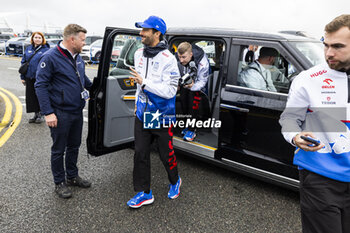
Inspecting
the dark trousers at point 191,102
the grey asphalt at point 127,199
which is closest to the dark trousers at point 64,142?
the grey asphalt at point 127,199

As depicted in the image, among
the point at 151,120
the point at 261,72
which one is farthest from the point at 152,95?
the point at 261,72

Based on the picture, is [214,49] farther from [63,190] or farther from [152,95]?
[63,190]

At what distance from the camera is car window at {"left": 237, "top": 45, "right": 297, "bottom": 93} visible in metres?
3.00

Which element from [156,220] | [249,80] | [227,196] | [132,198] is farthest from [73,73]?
[227,196]

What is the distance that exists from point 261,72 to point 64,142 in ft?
7.46

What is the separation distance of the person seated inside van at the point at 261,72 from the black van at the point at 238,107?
0.05 metres

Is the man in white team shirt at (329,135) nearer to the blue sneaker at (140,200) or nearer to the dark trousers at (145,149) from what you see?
the dark trousers at (145,149)

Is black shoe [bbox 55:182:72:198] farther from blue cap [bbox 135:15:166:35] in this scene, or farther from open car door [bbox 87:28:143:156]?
blue cap [bbox 135:15:166:35]

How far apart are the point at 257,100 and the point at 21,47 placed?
21.3 m

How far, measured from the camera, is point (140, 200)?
9.16 ft

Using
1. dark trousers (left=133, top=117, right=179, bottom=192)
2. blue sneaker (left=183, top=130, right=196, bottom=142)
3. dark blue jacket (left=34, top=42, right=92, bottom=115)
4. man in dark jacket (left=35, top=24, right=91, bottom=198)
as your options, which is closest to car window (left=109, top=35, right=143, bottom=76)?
man in dark jacket (left=35, top=24, right=91, bottom=198)

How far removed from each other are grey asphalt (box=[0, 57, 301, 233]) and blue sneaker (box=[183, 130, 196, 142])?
13.2 inches

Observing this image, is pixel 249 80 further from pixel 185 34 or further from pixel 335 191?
pixel 335 191

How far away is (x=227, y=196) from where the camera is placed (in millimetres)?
3037
